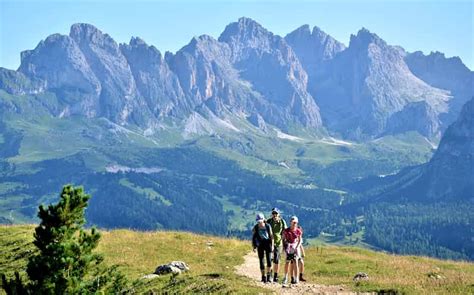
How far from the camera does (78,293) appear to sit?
66.9 ft

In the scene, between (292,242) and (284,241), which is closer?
(292,242)

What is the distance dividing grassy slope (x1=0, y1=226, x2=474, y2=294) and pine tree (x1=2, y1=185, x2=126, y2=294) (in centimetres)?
889

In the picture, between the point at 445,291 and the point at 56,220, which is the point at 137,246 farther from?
the point at 445,291

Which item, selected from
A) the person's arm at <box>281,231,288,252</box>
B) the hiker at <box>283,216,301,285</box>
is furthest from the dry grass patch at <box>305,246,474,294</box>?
the person's arm at <box>281,231,288,252</box>

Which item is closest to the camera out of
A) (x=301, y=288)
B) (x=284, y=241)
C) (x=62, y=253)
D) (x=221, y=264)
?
(x=62, y=253)

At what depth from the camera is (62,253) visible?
66.4ft

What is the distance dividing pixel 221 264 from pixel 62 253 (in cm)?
1792

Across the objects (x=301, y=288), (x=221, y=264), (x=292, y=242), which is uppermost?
(x=292, y=242)

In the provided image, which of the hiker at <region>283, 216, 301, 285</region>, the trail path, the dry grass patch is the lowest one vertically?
the trail path

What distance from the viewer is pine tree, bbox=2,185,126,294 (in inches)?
791

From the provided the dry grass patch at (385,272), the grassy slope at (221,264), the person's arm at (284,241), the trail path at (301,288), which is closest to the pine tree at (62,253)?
the grassy slope at (221,264)

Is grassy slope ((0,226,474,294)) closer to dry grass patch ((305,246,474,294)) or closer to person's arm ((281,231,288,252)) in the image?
dry grass patch ((305,246,474,294))

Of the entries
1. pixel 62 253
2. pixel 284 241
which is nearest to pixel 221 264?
pixel 284 241

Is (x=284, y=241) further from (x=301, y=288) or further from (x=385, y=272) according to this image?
(x=385, y=272)
